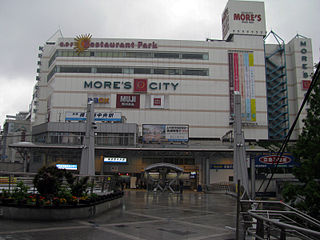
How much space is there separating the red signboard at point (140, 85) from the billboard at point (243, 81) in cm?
1810

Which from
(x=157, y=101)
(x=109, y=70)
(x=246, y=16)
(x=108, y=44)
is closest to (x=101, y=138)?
(x=157, y=101)

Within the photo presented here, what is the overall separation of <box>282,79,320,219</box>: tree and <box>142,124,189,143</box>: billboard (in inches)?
1482

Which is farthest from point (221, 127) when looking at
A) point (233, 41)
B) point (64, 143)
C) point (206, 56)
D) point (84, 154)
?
point (84, 154)

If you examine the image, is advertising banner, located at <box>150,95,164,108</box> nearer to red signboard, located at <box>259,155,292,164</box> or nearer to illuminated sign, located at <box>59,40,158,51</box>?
illuminated sign, located at <box>59,40,158,51</box>

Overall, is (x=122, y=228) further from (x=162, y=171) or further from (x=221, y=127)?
(x=221, y=127)

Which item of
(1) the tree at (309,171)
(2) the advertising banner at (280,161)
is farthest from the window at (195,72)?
(1) the tree at (309,171)

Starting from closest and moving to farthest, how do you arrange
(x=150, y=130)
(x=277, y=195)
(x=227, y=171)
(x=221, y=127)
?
(x=277, y=195)
(x=150, y=130)
(x=227, y=171)
(x=221, y=127)

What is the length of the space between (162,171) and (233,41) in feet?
127

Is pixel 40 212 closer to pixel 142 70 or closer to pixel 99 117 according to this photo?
pixel 99 117

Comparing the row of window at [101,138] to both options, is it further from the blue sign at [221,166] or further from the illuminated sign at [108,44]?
the illuminated sign at [108,44]

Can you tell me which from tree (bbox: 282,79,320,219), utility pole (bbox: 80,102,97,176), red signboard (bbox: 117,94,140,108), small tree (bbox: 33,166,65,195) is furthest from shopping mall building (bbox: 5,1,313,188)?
small tree (bbox: 33,166,65,195)

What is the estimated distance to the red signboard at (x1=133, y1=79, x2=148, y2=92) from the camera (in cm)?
6378

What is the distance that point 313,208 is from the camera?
12.8 m

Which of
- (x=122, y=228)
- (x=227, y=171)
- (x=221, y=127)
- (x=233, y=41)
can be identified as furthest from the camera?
(x=233, y=41)
